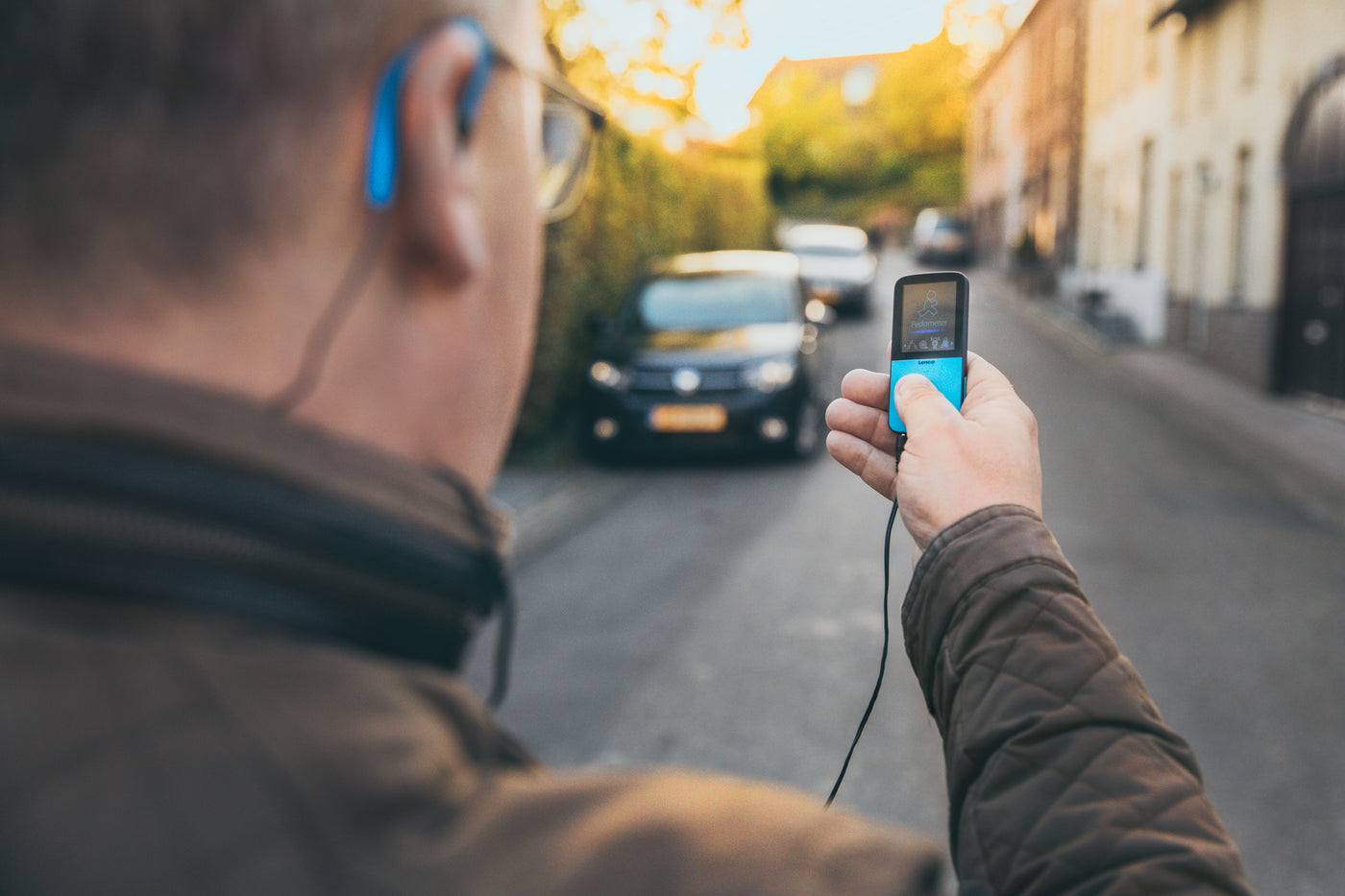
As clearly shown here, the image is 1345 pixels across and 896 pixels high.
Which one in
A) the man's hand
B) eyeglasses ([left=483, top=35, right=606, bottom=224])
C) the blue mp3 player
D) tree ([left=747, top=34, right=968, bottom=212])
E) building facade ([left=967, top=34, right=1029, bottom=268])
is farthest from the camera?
tree ([left=747, top=34, right=968, bottom=212])

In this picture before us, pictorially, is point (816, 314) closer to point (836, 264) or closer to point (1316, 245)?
point (1316, 245)

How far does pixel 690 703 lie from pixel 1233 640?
8.68 feet

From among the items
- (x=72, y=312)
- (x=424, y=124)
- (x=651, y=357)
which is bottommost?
(x=651, y=357)

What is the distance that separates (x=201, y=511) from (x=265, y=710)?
4.5 inches

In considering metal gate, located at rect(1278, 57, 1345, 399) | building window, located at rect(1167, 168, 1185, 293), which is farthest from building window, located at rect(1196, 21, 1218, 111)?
metal gate, located at rect(1278, 57, 1345, 399)

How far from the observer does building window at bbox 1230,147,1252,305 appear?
16.6 metres

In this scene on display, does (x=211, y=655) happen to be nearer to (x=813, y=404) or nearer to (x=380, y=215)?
(x=380, y=215)

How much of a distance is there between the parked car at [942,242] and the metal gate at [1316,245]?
24.9m

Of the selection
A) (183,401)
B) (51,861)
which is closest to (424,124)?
(183,401)

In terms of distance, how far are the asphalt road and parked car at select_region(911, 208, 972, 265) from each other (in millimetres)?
30990

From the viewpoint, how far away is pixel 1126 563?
6848 mm

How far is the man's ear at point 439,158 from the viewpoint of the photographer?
0.77 metres

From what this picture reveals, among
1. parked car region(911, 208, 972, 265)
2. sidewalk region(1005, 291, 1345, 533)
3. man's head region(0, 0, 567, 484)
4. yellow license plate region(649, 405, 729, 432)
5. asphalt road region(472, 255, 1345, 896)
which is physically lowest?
asphalt road region(472, 255, 1345, 896)

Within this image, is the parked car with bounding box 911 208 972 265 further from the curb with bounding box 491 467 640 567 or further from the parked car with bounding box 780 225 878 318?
the curb with bounding box 491 467 640 567
